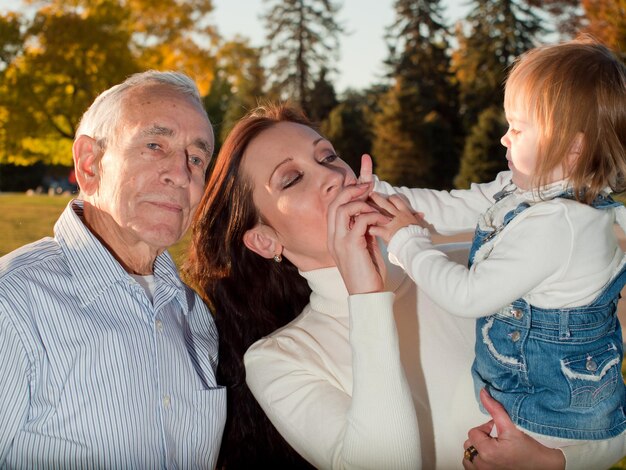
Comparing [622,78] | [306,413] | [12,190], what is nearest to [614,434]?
[306,413]

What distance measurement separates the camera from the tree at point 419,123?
31703 mm

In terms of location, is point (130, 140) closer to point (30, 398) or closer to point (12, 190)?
point (30, 398)

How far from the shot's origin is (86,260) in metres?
2.43

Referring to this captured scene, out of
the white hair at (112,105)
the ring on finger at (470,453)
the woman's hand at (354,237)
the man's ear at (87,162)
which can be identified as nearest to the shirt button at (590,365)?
the ring on finger at (470,453)

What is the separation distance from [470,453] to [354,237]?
0.77m

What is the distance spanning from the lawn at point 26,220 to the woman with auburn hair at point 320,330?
24.8 feet

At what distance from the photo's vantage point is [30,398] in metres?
2.20

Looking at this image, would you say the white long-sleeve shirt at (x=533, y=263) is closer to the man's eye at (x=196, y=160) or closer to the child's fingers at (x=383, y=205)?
the child's fingers at (x=383, y=205)

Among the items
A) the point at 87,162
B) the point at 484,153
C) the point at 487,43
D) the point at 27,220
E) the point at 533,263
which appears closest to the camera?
the point at 533,263

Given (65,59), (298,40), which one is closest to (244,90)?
(298,40)

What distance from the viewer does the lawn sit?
41.1ft

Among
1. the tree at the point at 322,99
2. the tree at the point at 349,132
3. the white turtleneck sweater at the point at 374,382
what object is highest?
the white turtleneck sweater at the point at 374,382

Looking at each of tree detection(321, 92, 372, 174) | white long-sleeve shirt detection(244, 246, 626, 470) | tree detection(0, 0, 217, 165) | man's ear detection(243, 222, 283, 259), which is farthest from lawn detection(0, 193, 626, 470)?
tree detection(321, 92, 372, 174)

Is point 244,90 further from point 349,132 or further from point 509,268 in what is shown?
point 509,268
